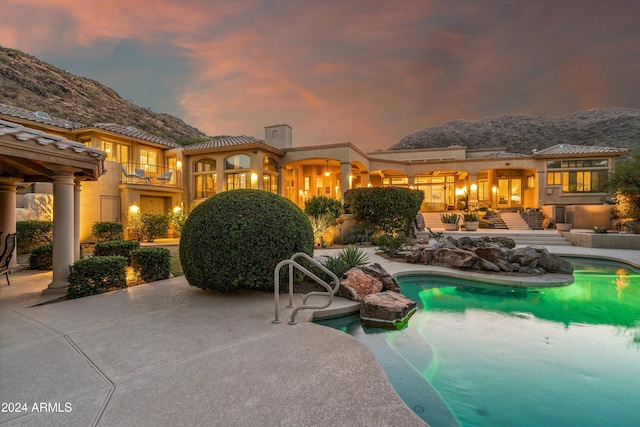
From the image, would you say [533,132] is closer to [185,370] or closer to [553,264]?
[553,264]

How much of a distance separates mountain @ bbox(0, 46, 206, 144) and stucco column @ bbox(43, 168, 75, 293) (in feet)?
122

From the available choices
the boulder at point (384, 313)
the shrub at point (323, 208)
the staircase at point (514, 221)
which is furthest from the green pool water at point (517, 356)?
the staircase at point (514, 221)

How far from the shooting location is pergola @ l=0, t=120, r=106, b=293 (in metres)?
4.59

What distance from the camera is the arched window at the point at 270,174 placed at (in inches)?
830

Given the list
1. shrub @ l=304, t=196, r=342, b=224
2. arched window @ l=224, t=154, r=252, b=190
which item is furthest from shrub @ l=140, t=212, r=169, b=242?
shrub @ l=304, t=196, r=342, b=224

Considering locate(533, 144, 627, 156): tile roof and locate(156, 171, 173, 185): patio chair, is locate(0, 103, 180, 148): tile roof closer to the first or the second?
locate(156, 171, 173, 185): patio chair

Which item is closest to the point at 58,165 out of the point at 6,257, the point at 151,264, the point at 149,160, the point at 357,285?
the point at 151,264

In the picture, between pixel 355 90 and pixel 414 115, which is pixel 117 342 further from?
pixel 414 115

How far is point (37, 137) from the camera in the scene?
478cm

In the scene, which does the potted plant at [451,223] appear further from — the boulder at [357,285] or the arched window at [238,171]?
the boulder at [357,285]

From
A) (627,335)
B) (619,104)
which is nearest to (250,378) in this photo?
(627,335)

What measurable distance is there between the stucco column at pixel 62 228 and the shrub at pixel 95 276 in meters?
0.31

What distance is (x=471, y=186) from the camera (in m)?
24.9

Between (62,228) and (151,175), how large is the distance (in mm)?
17212
